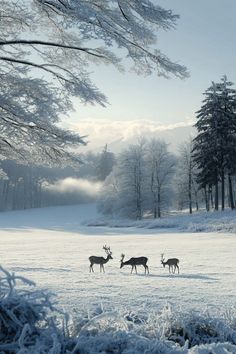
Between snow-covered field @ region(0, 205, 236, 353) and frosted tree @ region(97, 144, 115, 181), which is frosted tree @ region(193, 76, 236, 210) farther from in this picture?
frosted tree @ region(97, 144, 115, 181)

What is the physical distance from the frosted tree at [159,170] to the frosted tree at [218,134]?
14.9m

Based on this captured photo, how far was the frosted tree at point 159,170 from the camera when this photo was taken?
183ft

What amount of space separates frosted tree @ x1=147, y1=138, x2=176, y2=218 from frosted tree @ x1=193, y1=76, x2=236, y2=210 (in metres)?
14.9

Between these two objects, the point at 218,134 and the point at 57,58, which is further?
the point at 218,134

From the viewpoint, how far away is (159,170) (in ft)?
184

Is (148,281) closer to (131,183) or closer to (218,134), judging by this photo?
(218,134)

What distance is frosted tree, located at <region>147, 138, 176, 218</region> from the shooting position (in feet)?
183

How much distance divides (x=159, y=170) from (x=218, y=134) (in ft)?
54.3

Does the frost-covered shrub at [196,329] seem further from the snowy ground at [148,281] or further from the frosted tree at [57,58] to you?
the frosted tree at [57,58]

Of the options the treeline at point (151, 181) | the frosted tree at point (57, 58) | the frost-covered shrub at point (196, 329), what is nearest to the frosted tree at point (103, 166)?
the treeline at point (151, 181)

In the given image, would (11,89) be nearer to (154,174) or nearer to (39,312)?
(39,312)

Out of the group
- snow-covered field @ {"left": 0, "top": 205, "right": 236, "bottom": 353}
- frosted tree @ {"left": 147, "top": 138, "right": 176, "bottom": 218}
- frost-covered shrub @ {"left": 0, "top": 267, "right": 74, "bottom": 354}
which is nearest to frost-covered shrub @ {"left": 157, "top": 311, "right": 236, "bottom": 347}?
snow-covered field @ {"left": 0, "top": 205, "right": 236, "bottom": 353}

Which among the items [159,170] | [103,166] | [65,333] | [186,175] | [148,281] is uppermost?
[103,166]

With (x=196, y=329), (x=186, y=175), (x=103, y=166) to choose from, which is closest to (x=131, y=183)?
(x=186, y=175)
